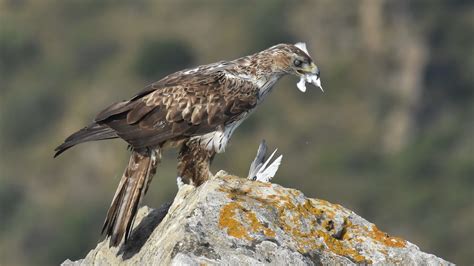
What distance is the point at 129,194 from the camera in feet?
38.4

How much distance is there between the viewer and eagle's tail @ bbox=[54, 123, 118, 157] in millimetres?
11750

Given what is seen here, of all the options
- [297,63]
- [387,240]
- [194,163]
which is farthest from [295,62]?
[387,240]

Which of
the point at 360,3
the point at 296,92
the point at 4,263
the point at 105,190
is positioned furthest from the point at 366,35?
the point at 4,263

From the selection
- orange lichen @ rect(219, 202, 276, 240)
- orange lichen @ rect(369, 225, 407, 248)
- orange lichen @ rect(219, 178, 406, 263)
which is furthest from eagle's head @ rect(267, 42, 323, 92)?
orange lichen @ rect(219, 202, 276, 240)

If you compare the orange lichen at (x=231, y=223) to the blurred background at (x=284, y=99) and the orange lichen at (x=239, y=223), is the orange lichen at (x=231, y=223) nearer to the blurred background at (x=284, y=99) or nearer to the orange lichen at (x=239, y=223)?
the orange lichen at (x=239, y=223)

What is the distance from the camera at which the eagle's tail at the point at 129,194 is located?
11.3 meters

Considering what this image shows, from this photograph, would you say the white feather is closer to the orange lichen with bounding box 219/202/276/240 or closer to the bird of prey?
the bird of prey

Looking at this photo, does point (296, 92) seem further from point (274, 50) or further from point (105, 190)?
point (274, 50)

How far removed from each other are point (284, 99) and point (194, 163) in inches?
1965

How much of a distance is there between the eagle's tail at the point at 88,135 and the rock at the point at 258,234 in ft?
3.29

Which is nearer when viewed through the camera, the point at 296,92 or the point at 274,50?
the point at 274,50

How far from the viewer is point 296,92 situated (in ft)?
201

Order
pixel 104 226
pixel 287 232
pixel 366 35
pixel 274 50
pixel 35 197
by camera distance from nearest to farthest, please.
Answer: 1. pixel 287 232
2. pixel 104 226
3. pixel 274 50
4. pixel 35 197
5. pixel 366 35

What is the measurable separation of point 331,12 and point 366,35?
7.96 ft
